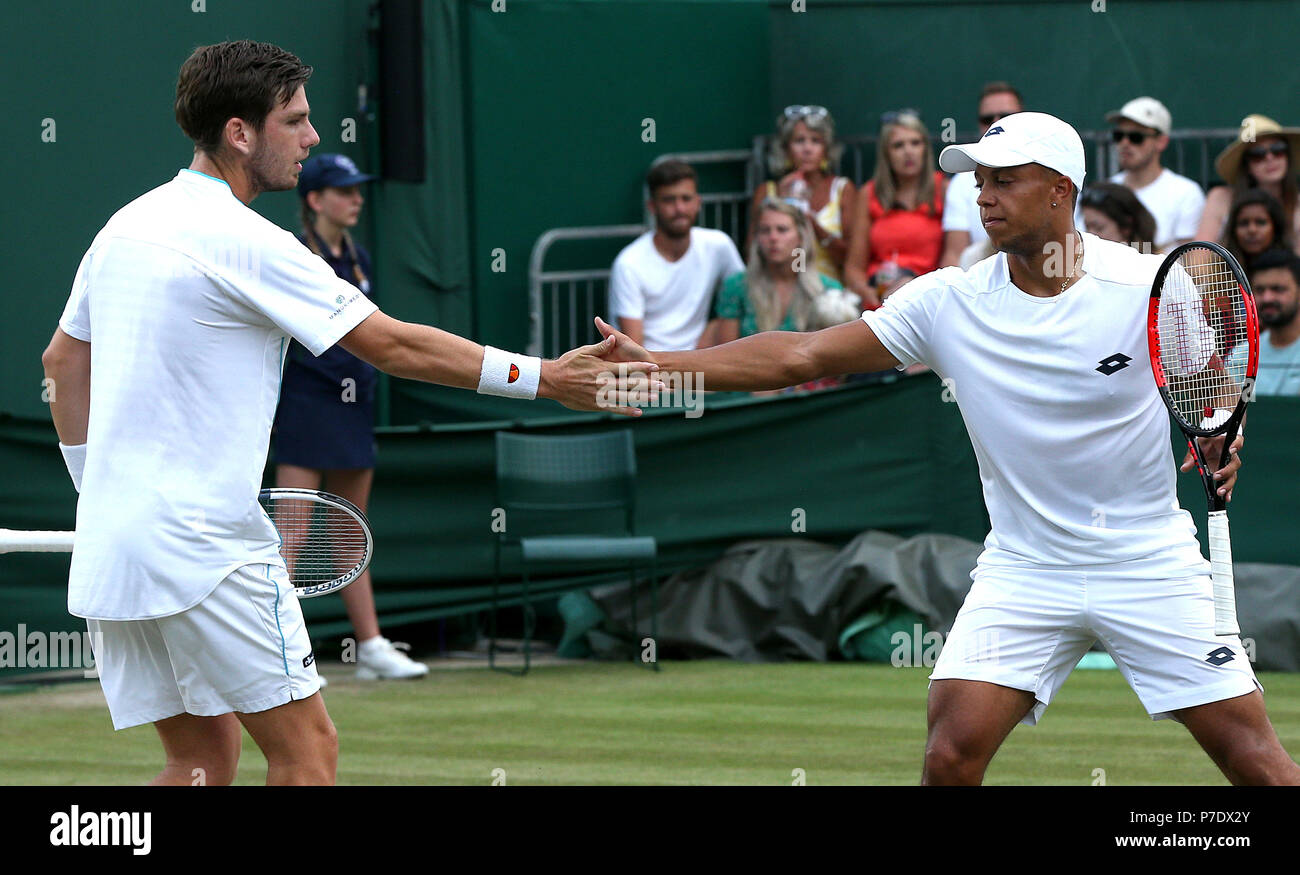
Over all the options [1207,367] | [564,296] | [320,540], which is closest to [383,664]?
[564,296]

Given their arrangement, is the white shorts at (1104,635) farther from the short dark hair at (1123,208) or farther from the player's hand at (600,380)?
the short dark hair at (1123,208)

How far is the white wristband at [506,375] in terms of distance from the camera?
14.4ft

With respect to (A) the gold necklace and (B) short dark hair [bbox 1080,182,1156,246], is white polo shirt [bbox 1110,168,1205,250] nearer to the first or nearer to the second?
(B) short dark hair [bbox 1080,182,1156,246]

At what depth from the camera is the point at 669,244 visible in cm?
1070

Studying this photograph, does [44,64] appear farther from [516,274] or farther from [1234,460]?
[1234,460]

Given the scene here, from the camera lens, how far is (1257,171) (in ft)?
33.1

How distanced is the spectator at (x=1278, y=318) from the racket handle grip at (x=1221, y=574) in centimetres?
506

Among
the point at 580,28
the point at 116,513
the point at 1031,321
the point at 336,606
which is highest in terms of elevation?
the point at 580,28

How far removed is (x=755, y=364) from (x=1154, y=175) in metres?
6.30

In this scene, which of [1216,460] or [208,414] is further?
[1216,460]

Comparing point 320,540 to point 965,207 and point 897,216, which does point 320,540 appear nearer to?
point 965,207
